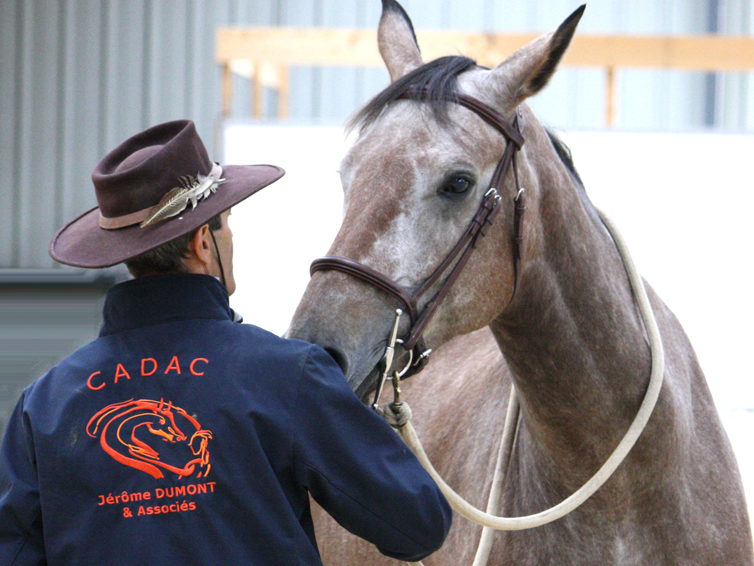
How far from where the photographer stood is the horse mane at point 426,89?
162 cm

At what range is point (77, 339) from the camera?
11.3 ft

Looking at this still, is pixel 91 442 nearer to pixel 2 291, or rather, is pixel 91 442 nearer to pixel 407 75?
pixel 407 75

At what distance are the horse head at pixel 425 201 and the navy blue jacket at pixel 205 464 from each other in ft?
0.58

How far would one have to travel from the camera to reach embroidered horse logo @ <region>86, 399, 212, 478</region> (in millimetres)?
1216

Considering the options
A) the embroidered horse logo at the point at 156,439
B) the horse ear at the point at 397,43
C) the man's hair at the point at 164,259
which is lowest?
the embroidered horse logo at the point at 156,439

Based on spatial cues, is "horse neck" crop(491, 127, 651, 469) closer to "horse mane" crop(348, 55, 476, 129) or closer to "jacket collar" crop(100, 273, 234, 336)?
"horse mane" crop(348, 55, 476, 129)

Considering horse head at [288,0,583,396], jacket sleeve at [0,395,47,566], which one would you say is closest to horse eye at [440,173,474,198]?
horse head at [288,0,583,396]

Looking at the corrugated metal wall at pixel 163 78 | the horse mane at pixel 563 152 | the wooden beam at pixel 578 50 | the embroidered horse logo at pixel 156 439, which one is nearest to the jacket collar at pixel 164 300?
the embroidered horse logo at pixel 156 439

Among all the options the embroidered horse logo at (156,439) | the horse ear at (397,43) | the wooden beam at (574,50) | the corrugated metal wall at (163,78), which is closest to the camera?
the embroidered horse logo at (156,439)

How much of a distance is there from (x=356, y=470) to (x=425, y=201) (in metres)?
0.52

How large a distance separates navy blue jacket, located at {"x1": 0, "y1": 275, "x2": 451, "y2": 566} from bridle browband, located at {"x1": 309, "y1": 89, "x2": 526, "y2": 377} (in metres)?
0.23

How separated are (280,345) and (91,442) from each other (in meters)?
0.29

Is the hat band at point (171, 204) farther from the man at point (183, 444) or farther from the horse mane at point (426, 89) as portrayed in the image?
the horse mane at point (426, 89)

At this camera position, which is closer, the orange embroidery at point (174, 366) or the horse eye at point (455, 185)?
the orange embroidery at point (174, 366)
